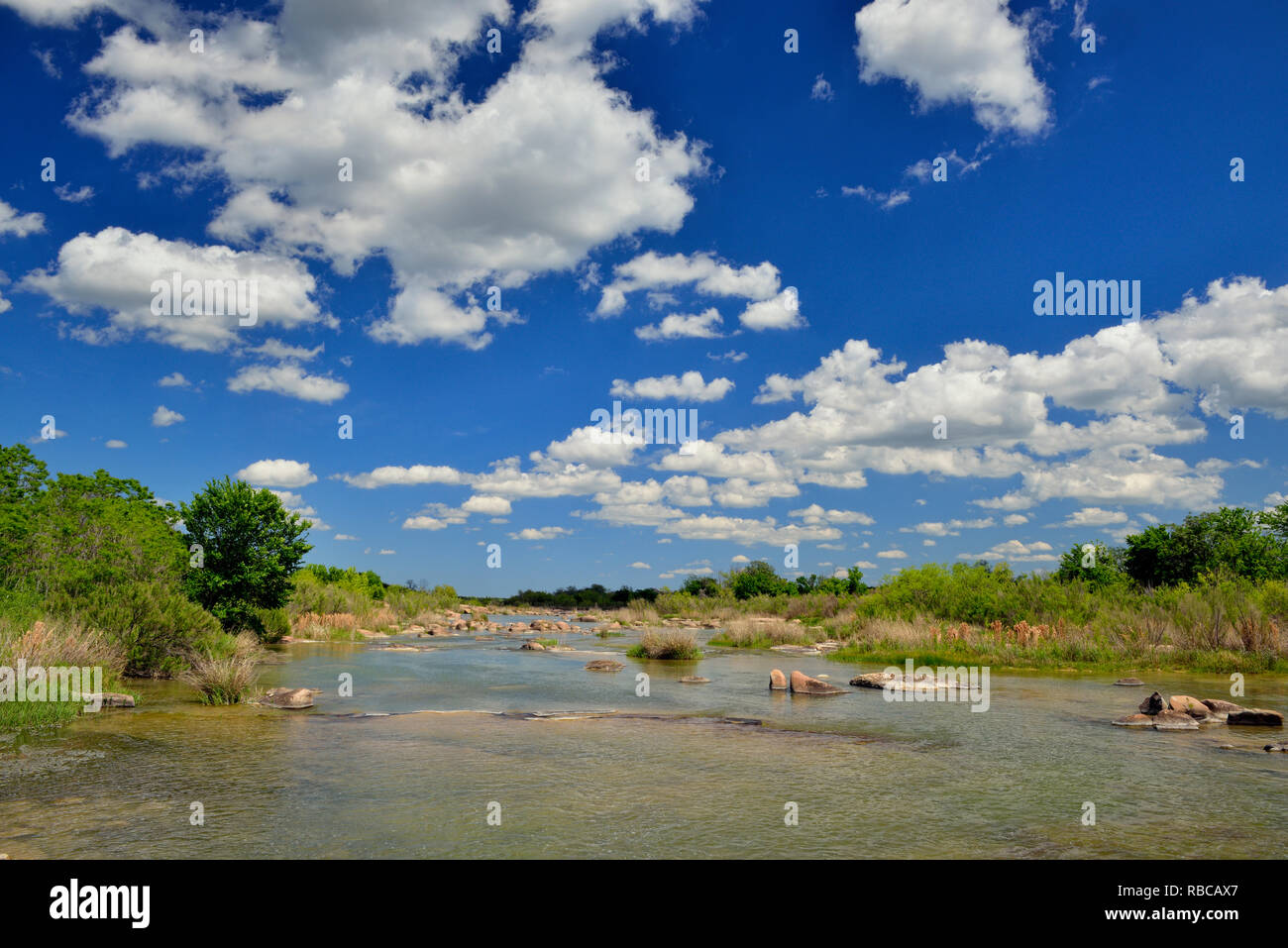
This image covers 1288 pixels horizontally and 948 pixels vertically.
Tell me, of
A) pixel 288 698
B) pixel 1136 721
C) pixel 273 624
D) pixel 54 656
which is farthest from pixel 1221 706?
pixel 273 624

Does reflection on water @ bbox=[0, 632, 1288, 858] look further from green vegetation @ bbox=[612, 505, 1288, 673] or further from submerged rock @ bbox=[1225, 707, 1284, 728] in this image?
green vegetation @ bbox=[612, 505, 1288, 673]

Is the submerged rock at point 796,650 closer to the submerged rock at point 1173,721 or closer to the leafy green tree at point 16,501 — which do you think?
the submerged rock at point 1173,721

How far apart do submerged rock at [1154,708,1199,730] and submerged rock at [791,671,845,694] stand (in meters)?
7.39

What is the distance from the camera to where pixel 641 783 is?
32.9ft

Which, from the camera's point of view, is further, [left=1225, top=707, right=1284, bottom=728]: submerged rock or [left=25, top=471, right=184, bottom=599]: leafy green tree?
[left=25, top=471, right=184, bottom=599]: leafy green tree

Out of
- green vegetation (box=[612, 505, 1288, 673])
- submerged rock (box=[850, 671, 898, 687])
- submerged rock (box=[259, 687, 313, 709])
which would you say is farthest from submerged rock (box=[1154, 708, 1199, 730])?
submerged rock (box=[259, 687, 313, 709])

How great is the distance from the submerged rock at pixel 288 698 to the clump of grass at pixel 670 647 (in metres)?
16.5

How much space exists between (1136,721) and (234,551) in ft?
97.0

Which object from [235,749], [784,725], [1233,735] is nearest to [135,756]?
[235,749]

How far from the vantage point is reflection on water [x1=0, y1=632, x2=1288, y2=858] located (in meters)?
7.46

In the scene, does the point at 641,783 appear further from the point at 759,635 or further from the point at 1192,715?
the point at 759,635

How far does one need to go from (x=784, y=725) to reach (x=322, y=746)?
28.3 feet

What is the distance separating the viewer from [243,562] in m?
29.1
